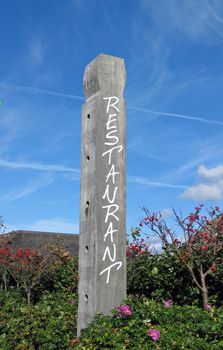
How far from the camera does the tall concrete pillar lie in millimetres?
6547

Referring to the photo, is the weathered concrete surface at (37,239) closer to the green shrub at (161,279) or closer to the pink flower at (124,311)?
the green shrub at (161,279)

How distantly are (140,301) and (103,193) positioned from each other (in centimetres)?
165

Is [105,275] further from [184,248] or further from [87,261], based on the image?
[184,248]

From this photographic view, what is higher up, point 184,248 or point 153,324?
point 184,248

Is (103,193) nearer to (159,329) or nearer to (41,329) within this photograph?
(159,329)

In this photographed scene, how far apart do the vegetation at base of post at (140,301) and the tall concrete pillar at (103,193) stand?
330 mm

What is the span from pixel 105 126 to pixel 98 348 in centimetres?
299

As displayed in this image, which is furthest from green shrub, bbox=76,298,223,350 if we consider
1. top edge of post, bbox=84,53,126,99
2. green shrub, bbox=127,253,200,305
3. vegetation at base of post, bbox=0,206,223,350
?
top edge of post, bbox=84,53,126,99

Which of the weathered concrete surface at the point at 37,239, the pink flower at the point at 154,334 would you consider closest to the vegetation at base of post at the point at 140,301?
the pink flower at the point at 154,334

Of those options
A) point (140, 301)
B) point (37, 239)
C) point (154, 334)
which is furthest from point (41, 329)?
point (37, 239)

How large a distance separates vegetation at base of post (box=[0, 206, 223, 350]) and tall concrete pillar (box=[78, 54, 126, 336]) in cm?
33

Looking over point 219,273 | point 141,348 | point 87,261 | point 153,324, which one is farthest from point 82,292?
point 219,273

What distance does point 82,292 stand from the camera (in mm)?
6789

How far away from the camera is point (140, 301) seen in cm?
705
